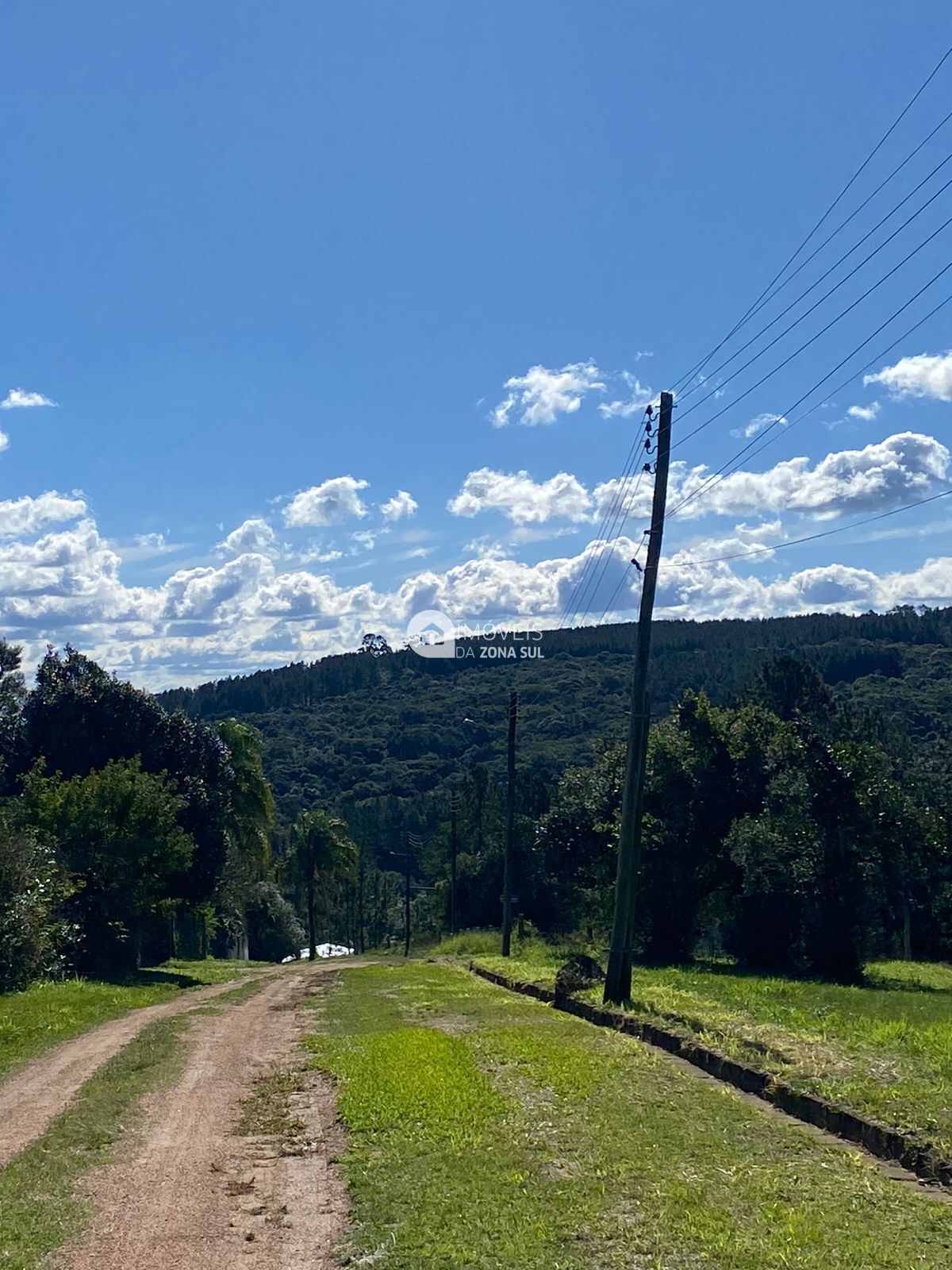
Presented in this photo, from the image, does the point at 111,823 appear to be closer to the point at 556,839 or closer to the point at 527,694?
the point at 556,839

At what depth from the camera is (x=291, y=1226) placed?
7.46 m

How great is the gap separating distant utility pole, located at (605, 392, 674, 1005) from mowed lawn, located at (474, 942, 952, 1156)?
1669 mm

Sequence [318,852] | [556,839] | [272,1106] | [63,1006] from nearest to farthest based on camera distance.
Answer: [272,1106] → [63,1006] → [556,839] → [318,852]

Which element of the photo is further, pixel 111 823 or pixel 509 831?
pixel 509 831

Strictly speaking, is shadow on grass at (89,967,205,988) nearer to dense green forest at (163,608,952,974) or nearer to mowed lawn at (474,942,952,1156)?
mowed lawn at (474,942,952,1156)

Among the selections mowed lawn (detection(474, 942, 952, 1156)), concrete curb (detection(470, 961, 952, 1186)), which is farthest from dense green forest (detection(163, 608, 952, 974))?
concrete curb (detection(470, 961, 952, 1186))

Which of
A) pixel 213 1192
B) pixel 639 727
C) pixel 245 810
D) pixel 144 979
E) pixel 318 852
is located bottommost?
pixel 144 979

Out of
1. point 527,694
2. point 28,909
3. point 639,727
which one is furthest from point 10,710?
point 527,694

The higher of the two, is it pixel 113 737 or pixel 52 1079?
pixel 113 737

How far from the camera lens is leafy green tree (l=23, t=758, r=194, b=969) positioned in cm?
3077

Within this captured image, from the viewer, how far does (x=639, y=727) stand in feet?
70.3

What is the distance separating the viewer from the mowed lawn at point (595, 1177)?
6586 mm

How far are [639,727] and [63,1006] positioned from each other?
12307 mm

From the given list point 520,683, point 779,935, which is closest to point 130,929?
point 779,935
